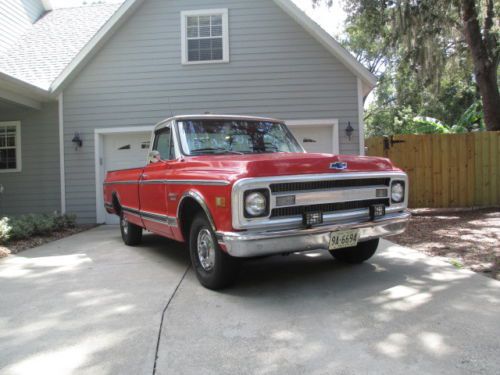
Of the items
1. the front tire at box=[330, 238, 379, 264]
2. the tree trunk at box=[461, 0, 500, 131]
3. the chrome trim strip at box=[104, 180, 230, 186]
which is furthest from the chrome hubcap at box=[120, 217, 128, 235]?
the tree trunk at box=[461, 0, 500, 131]

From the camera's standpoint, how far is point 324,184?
4.05 metres

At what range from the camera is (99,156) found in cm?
1048

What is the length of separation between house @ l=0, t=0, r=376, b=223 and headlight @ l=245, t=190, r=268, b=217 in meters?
6.63

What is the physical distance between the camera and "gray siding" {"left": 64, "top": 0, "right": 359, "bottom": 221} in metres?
10.1

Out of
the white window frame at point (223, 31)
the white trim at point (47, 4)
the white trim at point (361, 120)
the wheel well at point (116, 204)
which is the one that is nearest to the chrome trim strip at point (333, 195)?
the wheel well at point (116, 204)

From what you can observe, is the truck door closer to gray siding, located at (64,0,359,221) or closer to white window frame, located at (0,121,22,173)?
gray siding, located at (64,0,359,221)

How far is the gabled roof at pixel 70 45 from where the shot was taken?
32.4ft

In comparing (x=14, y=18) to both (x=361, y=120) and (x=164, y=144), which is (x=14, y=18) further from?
(x=361, y=120)

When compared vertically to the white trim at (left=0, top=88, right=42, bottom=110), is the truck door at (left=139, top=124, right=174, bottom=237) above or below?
below

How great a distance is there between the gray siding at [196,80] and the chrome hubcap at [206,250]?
628cm

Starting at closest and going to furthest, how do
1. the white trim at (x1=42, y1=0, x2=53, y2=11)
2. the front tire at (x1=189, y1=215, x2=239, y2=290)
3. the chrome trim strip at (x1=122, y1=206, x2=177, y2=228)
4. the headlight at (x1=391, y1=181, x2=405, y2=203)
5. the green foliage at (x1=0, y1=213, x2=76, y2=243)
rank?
the front tire at (x1=189, y1=215, x2=239, y2=290) → the headlight at (x1=391, y1=181, x2=405, y2=203) → the chrome trim strip at (x1=122, y1=206, x2=177, y2=228) → the green foliage at (x1=0, y1=213, x2=76, y2=243) → the white trim at (x1=42, y1=0, x2=53, y2=11)

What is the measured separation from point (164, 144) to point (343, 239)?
280 centimetres

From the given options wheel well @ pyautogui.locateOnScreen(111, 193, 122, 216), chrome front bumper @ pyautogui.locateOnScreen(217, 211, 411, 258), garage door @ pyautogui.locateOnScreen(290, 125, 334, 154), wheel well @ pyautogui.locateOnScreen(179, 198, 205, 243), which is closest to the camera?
chrome front bumper @ pyautogui.locateOnScreen(217, 211, 411, 258)

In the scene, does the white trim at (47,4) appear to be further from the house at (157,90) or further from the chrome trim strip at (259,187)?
the chrome trim strip at (259,187)
